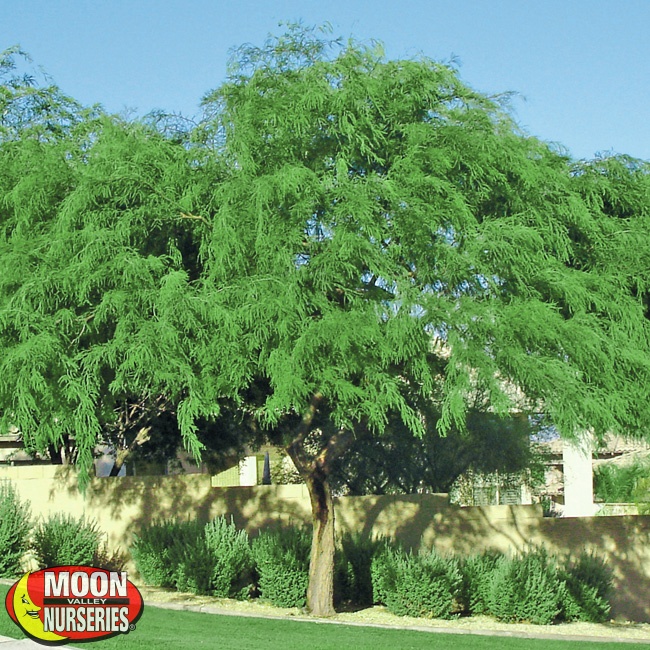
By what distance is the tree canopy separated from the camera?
12.9 m

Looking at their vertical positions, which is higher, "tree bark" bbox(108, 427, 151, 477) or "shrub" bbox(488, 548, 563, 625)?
"tree bark" bbox(108, 427, 151, 477)

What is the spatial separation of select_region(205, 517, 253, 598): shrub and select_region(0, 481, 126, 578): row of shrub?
243cm

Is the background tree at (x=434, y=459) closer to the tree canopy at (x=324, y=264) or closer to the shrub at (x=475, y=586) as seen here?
the shrub at (x=475, y=586)

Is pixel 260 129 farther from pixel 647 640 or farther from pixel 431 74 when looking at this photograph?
pixel 647 640

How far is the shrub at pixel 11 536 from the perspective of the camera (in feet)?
62.5

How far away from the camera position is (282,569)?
59.6 ft

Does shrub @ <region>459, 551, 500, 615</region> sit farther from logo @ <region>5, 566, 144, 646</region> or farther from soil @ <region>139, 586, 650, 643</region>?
logo @ <region>5, 566, 144, 646</region>

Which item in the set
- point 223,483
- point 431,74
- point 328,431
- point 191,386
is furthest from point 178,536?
point 223,483

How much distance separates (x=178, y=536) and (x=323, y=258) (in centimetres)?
862

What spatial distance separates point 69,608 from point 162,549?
282 inches

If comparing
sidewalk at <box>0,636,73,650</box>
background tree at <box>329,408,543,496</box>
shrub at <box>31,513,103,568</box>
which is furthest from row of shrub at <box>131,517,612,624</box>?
sidewalk at <box>0,636,73,650</box>

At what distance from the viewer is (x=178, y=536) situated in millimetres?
19672

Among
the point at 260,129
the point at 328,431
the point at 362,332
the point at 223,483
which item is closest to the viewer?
the point at 362,332

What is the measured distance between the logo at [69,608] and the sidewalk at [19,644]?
154 millimetres
